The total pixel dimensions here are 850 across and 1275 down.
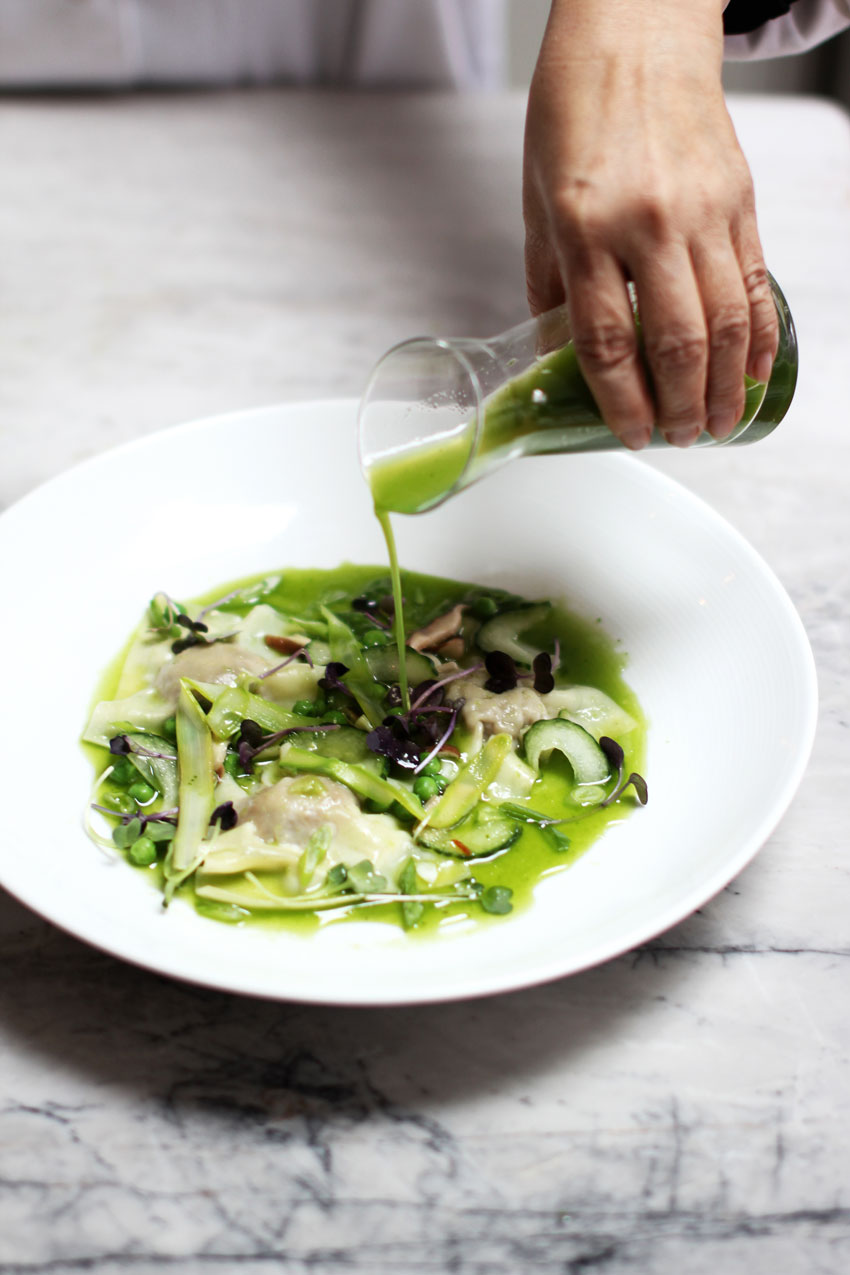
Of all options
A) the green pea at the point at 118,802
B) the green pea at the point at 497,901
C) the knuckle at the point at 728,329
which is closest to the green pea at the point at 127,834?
the green pea at the point at 118,802

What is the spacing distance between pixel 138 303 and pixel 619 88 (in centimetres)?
285

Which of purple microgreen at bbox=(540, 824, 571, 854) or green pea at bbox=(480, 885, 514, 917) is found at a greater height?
green pea at bbox=(480, 885, 514, 917)

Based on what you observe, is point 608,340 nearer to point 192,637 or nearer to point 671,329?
point 671,329

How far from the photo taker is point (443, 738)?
2.57 m

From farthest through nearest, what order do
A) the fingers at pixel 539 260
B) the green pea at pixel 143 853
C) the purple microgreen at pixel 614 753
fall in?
1. the fingers at pixel 539 260
2. the purple microgreen at pixel 614 753
3. the green pea at pixel 143 853

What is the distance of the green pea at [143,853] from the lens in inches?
86.4

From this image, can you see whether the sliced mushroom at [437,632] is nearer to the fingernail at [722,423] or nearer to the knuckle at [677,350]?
the fingernail at [722,423]

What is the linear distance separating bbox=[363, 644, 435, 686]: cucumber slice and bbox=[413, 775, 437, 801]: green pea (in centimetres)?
37

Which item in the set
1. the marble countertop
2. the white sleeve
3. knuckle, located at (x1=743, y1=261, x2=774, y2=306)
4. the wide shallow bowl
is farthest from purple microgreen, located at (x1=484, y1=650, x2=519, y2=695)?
the white sleeve

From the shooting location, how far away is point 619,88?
208 cm

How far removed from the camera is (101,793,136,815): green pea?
2.36 m

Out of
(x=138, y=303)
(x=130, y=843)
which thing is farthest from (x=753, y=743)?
(x=138, y=303)

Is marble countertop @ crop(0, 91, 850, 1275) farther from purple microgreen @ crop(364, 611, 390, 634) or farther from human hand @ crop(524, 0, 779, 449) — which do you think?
human hand @ crop(524, 0, 779, 449)

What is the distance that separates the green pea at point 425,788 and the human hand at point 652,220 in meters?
0.86
